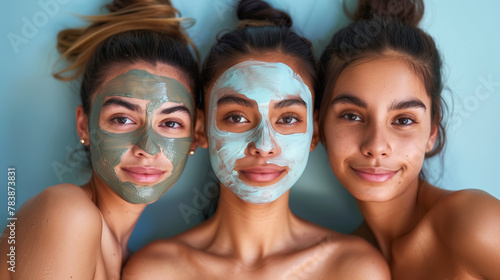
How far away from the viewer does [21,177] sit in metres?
1.72

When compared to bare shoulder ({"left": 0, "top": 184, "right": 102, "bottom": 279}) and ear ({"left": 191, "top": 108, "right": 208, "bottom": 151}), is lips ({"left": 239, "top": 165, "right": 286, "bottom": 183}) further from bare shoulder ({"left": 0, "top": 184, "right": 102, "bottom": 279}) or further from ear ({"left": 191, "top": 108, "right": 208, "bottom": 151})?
bare shoulder ({"left": 0, "top": 184, "right": 102, "bottom": 279})

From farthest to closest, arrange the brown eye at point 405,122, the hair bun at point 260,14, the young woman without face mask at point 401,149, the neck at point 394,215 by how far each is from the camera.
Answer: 1. the hair bun at point 260,14
2. the neck at point 394,215
3. the brown eye at point 405,122
4. the young woman without face mask at point 401,149

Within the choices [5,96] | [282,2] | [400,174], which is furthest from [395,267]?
[5,96]

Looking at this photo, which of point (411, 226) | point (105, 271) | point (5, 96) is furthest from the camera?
point (5, 96)

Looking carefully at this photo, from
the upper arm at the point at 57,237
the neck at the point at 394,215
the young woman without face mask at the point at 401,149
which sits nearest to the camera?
the upper arm at the point at 57,237

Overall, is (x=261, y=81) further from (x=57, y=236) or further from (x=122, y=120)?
(x=57, y=236)

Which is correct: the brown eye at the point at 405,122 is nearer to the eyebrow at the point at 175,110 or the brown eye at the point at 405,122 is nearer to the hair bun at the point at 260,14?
the hair bun at the point at 260,14

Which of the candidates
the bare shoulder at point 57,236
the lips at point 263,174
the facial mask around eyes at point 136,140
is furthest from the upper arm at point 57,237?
the lips at point 263,174

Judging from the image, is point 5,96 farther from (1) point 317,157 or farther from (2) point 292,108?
(1) point 317,157

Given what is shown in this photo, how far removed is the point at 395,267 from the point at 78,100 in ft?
4.39

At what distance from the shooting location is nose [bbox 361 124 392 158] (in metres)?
1.32

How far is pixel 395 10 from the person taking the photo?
62.1 inches

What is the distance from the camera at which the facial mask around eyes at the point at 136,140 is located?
1347 mm

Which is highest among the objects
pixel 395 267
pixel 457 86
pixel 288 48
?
pixel 288 48
